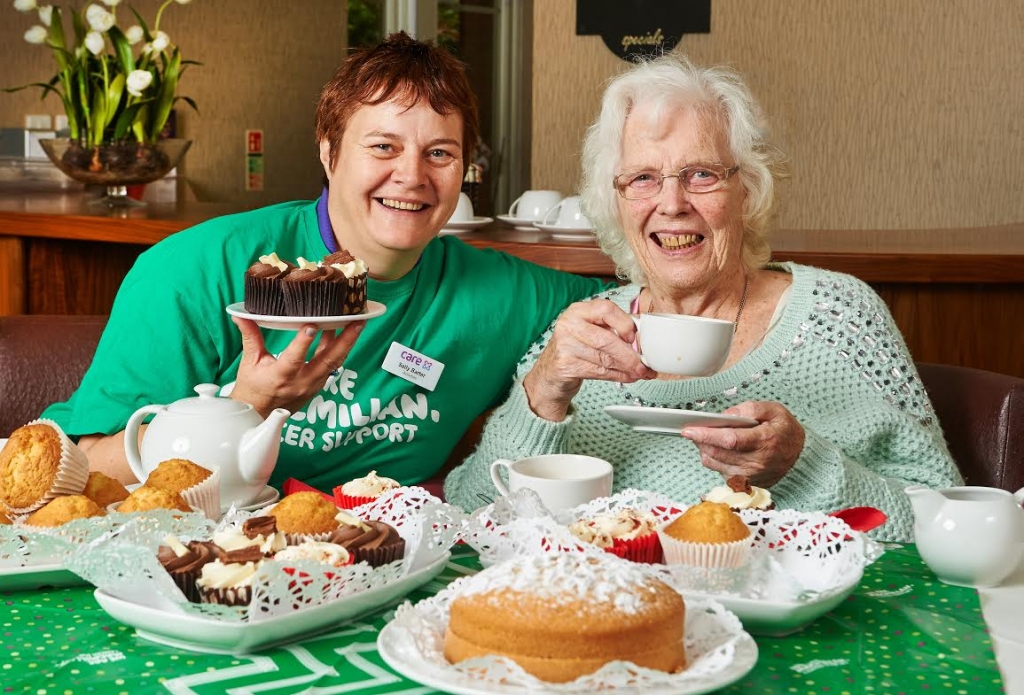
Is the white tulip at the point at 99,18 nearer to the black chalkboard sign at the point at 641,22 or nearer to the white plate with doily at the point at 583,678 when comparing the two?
the black chalkboard sign at the point at 641,22

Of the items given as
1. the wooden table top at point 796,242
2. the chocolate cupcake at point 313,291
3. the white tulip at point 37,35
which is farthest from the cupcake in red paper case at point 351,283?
the white tulip at point 37,35

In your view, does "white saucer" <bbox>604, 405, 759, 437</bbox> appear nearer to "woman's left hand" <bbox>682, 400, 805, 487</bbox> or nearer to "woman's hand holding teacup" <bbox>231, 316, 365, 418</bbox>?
"woman's left hand" <bbox>682, 400, 805, 487</bbox>

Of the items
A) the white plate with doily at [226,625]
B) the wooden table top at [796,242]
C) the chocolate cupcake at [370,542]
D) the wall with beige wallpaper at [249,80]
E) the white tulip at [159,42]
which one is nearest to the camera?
the white plate with doily at [226,625]

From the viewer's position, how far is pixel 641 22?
12.0 ft

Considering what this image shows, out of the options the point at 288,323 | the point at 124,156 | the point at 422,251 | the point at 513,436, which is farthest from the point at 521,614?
the point at 124,156

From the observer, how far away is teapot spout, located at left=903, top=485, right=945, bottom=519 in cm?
124

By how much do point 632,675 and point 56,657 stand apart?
49 cm

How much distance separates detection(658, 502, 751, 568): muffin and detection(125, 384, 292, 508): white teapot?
47cm

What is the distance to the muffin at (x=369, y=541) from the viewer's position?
1.08 metres

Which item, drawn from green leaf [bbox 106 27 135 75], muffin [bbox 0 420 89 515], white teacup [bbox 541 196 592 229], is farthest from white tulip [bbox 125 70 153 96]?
muffin [bbox 0 420 89 515]

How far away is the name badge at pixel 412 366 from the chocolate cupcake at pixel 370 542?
824 millimetres

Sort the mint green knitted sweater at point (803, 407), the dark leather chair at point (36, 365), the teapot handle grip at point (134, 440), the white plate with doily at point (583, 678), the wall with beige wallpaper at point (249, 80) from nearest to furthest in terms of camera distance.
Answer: the white plate with doily at point (583, 678) < the teapot handle grip at point (134, 440) < the mint green knitted sweater at point (803, 407) < the dark leather chair at point (36, 365) < the wall with beige wallpaper at point (249, 80)

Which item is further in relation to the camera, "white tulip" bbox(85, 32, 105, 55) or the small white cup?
"white tulip" bbox(85, 32, 105, 55)

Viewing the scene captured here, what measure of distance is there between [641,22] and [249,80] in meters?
3.41
